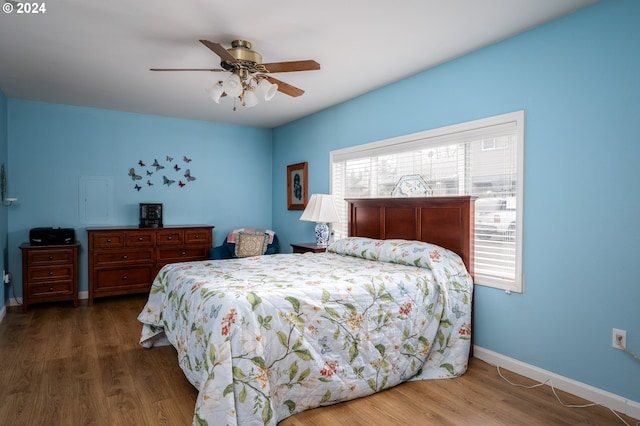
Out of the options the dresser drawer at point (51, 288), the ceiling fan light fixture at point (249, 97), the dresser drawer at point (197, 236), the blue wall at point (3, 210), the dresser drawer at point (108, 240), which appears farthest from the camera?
the dresser drawer at point (197, 236)

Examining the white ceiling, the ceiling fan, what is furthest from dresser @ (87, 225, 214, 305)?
the ceiling fan

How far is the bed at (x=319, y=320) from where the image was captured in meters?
1.81

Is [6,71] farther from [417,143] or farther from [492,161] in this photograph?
[492,161]

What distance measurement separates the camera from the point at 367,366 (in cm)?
229

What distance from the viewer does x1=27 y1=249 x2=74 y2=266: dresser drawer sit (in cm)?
407

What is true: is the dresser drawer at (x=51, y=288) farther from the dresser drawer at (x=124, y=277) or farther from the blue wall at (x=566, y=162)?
the blue wall at (x=566, y=162)

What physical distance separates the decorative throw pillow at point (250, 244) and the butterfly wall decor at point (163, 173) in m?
1.16

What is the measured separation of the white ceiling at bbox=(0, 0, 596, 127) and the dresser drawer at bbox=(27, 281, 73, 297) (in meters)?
2.08

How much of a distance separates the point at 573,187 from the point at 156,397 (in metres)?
2.85

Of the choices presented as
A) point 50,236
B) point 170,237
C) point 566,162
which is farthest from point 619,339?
point 50,236

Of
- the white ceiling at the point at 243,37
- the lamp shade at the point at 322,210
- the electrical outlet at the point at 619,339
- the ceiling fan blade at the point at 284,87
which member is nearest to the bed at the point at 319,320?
the electrical outlet at the point at 619,339

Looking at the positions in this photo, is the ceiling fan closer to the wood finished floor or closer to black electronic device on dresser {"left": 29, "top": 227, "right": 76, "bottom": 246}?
the wood finished floor

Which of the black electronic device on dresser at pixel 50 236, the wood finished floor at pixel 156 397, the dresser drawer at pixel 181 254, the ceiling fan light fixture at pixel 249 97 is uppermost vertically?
the ceiling fan light fixture at pixel 249 97

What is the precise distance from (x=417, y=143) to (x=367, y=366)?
2014mm
